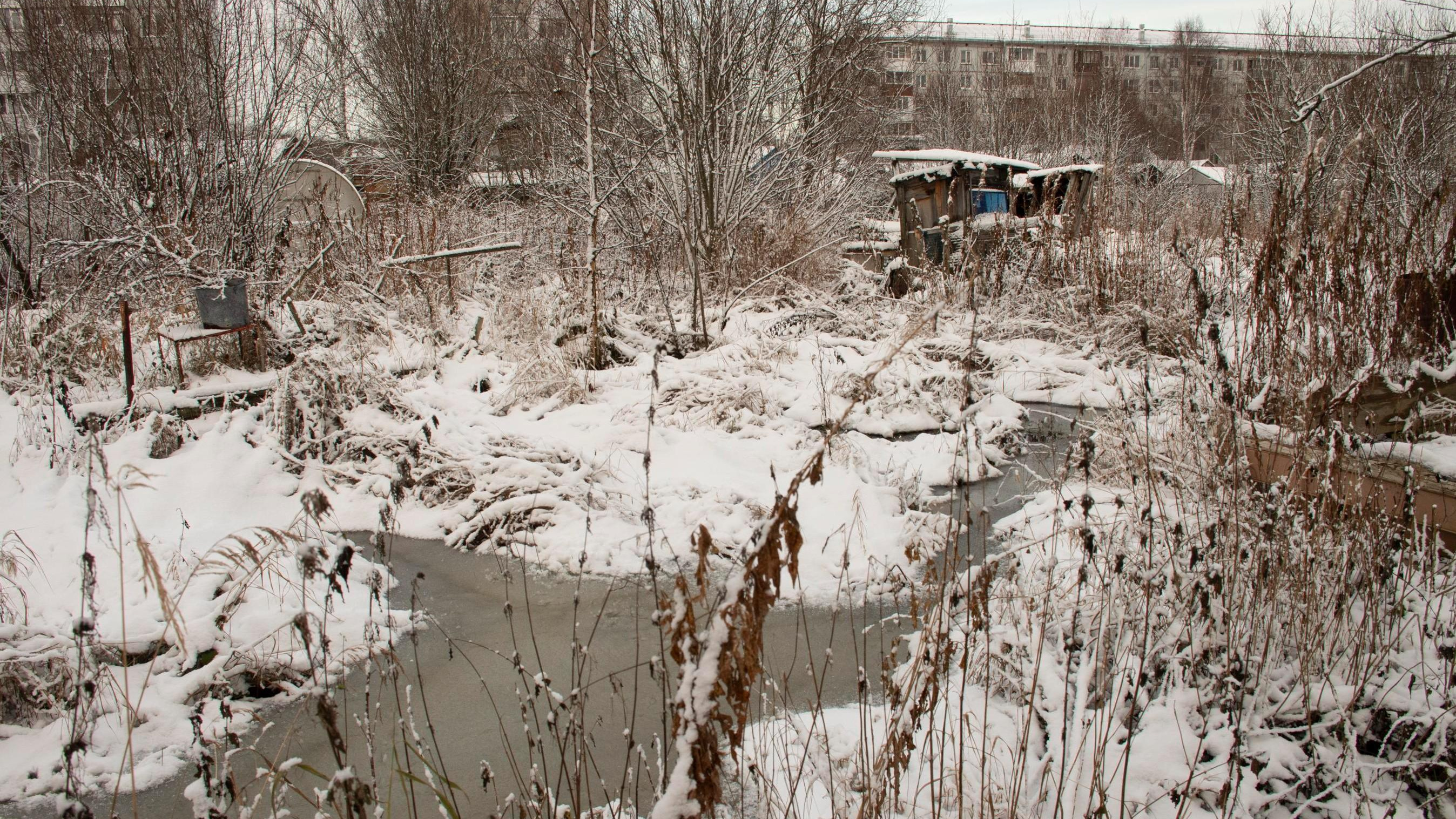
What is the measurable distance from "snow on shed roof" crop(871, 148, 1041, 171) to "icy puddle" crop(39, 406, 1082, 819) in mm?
7930

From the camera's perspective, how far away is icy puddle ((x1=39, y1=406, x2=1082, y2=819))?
2285 millimetres

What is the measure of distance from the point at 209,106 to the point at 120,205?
1343mm

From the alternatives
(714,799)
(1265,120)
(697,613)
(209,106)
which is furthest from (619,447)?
(1265,120)

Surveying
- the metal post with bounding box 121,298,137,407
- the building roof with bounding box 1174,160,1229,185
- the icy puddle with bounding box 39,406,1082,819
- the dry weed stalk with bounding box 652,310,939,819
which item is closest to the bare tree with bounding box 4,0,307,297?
the metal post with bounding box 121,298,137,407

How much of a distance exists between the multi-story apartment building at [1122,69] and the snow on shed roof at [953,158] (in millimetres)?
5999

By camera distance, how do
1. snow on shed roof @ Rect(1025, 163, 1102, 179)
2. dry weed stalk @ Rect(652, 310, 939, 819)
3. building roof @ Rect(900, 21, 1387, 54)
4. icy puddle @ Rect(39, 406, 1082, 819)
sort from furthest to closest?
building roof @ Rect(900, 21, 1387, 54), snow on shed roof @ Rect(1025, 163, 1102, 179), icy puddle @ Rect(39, 406, 1082, 819), dry weed stalk @ Rect(652, 310, 939, 819)

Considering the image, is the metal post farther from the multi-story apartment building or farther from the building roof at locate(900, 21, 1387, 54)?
the building roof at locate(900, 21, 1387, 54)

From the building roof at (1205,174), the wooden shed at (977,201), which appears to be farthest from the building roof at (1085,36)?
the wooden shed at (977,201)

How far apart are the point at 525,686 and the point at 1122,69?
5527 centimetres

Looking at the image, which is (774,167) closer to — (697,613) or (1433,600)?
(697,613)

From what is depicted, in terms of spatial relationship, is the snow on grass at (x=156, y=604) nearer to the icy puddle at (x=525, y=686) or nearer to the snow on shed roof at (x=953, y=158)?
the icy puddle at (x=525, y=686)

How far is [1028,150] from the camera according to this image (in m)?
28.1

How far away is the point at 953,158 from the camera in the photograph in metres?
12.1

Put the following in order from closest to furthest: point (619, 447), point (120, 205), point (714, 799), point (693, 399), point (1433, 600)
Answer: point (714, 799), point (1433, 600), point (619, 447), point (693, 399), point (120, 205)
